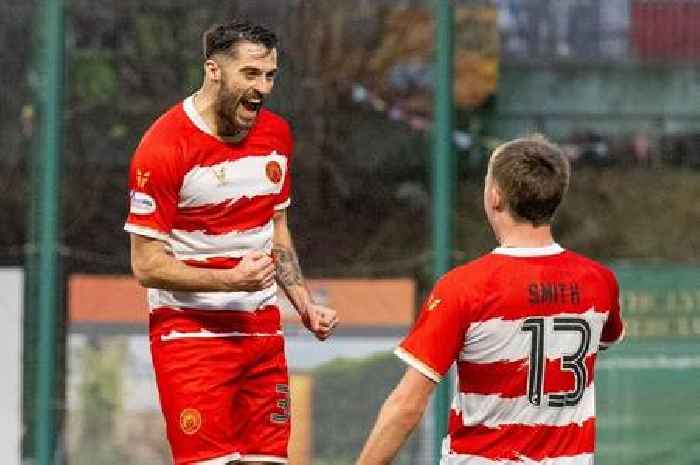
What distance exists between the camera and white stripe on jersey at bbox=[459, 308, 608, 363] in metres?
4.72

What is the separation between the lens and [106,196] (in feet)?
31.0

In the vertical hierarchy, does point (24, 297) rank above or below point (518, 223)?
below

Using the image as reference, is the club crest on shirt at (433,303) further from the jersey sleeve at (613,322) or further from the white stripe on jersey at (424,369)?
the jersey sleeve at (613,322)

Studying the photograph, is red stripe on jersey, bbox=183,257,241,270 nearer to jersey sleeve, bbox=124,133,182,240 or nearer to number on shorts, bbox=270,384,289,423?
jersey sleeve, bbox=124,133,182,240

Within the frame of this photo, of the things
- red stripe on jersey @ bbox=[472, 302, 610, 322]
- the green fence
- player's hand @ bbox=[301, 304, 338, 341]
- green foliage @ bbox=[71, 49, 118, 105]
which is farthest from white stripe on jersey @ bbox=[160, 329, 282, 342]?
the green fence

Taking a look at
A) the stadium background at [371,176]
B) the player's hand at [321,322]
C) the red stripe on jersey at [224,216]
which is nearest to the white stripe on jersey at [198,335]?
the player's hand at [321,322]

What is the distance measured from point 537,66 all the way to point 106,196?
7.31 feet

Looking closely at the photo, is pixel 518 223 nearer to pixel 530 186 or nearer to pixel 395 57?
pixel 530 186

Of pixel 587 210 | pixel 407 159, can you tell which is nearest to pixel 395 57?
pixel 407 159

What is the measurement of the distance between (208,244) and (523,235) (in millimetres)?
1513

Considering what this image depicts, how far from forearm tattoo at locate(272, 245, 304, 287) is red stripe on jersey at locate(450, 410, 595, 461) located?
4.92ft

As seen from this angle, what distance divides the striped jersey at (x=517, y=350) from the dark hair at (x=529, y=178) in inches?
4.6

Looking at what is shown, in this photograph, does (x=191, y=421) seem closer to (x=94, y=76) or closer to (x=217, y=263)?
(x=217, y=263)

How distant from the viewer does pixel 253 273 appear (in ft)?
18.3
